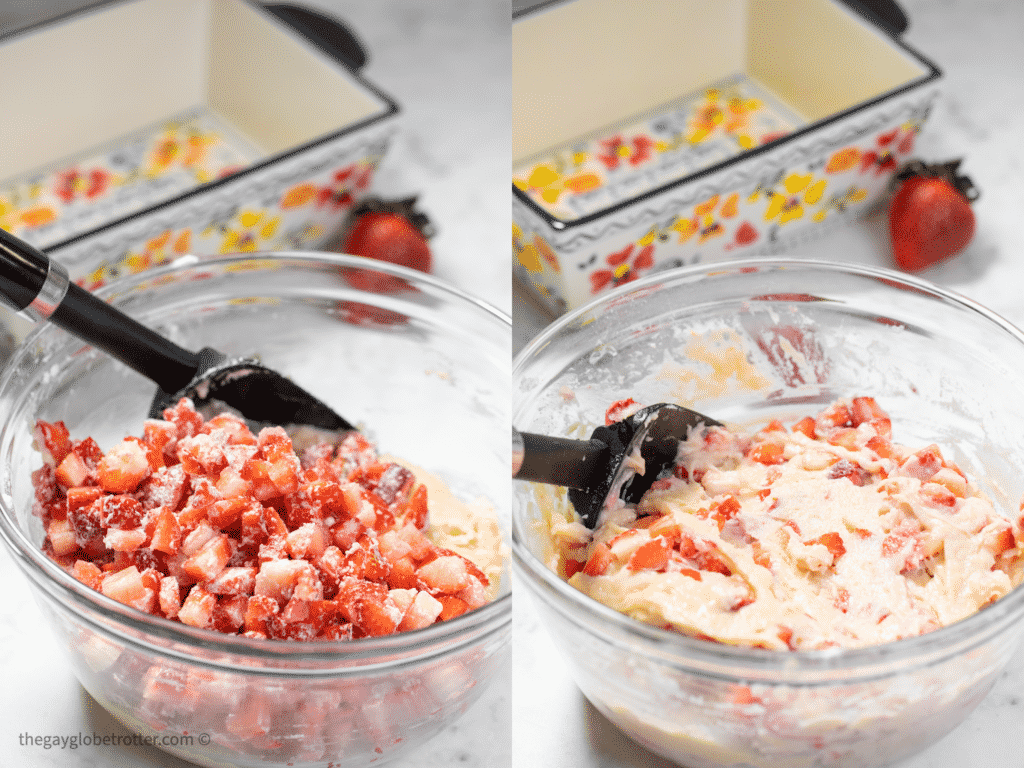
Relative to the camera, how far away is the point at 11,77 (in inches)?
71.8

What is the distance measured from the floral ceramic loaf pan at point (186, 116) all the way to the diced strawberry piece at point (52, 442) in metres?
0.48

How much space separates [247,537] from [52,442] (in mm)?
270

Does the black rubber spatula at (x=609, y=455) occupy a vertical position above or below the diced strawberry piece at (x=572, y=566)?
above

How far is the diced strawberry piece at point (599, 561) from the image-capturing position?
112cm

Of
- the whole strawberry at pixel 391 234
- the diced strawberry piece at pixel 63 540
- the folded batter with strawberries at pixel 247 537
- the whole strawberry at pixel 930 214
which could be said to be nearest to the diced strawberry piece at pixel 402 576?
the folded batter with strawberries at pixel 247 537

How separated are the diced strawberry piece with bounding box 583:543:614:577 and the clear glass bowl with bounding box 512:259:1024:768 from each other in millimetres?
58

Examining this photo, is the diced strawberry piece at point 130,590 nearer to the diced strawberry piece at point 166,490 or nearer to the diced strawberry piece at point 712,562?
the diced strawberry piece at point 166,490

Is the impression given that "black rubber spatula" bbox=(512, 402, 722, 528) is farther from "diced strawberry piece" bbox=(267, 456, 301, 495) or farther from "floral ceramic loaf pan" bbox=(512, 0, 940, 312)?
"floral ceramic loaf pan" bbox=(512, 0, 940, 312)

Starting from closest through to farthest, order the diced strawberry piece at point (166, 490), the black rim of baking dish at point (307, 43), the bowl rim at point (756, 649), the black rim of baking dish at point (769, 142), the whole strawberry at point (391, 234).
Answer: the bowl rim at point (756, 649), the diced strawberry piece at point (166, 490), the black rim of baking dish at point (769, 142), the black rim of baking dish at point (307, 43), the whole strawberry at point (391, 234)

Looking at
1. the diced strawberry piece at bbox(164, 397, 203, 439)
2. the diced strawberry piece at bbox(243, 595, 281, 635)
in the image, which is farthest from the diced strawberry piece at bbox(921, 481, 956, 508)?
the diced strawberry piece at bbox(164, 397, 203, 439)

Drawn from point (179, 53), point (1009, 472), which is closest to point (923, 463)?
point (1009, 472)

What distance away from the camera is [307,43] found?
6.11 feet

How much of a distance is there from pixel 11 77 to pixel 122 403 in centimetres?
76

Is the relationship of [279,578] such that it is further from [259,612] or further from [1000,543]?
[1000,543]
